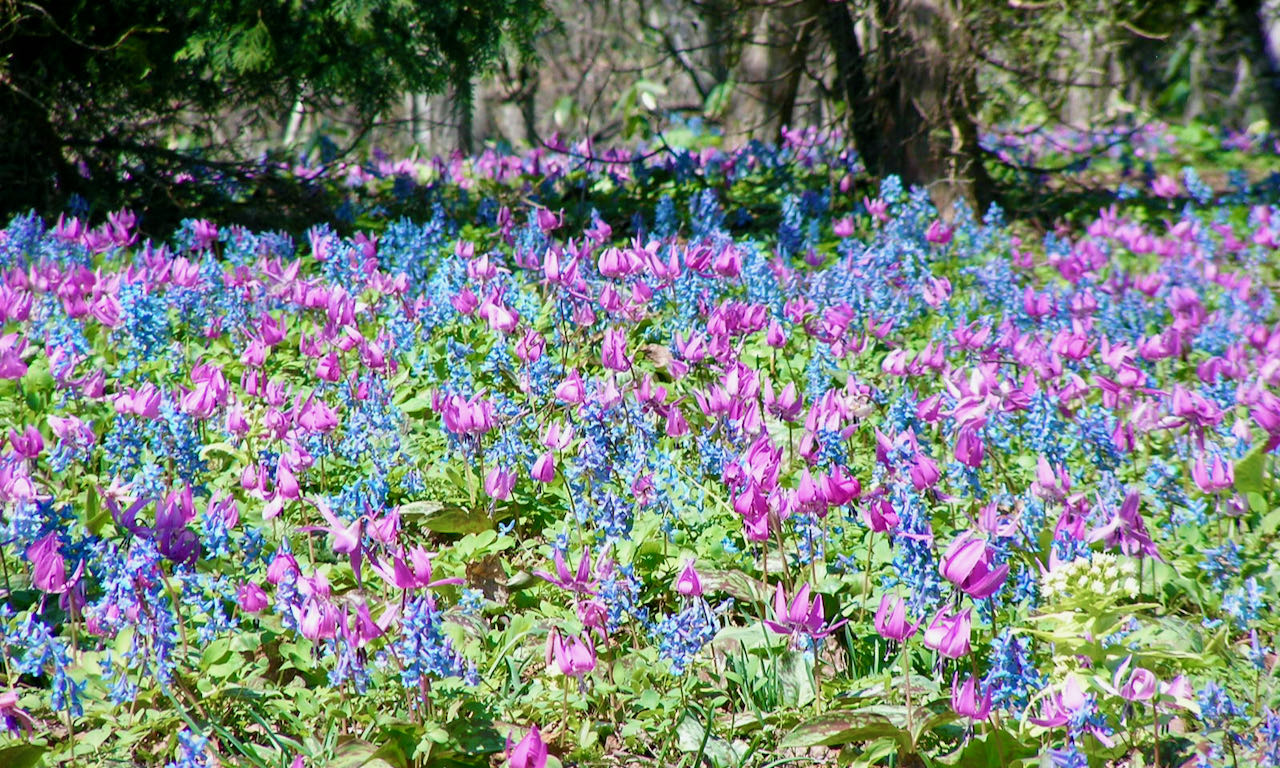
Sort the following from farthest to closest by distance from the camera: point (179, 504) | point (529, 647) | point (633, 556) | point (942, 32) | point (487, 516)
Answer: point (942, 32)
point (487, 516)
point (633, 556)
point (529, 647)
point (179, 504)

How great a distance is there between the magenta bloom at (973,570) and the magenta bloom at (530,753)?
2.49 feet

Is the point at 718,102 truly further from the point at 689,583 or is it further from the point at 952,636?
the point at 952,636

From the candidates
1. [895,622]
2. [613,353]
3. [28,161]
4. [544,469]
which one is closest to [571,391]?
[613,353]

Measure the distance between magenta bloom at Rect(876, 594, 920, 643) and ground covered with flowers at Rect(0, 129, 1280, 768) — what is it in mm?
10

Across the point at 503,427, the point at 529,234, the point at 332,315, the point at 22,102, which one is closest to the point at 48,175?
the point at 22,102

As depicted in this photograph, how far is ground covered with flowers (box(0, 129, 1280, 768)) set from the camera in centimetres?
222

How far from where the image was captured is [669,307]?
4.78 m

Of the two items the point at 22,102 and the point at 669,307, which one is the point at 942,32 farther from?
the point at 22,102

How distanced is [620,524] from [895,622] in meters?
0.85

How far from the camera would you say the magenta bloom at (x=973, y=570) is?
193 centimetres

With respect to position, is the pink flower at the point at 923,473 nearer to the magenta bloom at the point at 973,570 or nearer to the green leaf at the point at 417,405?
the magenta bloom at the point at 973,570

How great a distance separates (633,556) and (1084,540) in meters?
1.08

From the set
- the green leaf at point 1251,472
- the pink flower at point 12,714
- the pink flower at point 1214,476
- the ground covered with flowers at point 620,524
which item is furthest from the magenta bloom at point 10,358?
the green leaf at point 1251,472

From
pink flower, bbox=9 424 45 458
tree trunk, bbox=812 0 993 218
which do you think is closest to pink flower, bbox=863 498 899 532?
pink flower, bbox=9 424 45 458
